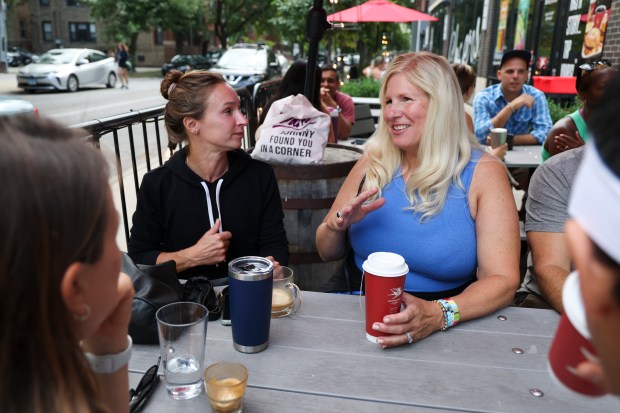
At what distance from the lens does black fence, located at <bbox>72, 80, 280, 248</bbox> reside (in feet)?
8.52

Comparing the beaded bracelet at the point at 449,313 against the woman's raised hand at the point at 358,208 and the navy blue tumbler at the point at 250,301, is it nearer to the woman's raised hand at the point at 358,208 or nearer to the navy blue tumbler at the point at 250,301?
the woman's raised hand at the point at 358,208

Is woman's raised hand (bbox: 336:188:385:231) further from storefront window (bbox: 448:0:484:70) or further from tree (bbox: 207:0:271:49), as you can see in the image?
tree (bbox: 207:0:271:49)

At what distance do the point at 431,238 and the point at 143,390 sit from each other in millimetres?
1199

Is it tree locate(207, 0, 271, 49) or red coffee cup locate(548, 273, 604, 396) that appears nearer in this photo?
red coffee cup locate(548, 273, 604, 396)

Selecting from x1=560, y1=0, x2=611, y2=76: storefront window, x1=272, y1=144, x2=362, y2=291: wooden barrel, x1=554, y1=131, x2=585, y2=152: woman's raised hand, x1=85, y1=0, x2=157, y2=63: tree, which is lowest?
x1=272, y1=144, x2=362, y2=291: wooden barrel

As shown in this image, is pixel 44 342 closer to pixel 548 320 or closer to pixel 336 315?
pixel 336 315

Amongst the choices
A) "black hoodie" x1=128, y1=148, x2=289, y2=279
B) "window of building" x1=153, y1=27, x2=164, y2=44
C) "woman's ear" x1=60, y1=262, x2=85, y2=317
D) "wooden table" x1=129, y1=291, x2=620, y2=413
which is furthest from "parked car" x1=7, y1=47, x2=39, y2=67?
"woman's ear" x1=60, y1=262, x2=85, y2=317

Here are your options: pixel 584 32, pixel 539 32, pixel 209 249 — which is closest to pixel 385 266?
pixel 209 249

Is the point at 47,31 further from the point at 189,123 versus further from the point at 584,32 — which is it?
the point at 189,123

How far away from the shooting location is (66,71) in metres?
18.6

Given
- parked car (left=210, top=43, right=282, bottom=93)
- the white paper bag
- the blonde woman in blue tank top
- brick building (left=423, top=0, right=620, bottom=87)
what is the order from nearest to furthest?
the blonde woman in blue tank top
the white paper bag
brick building (left=423, top=0, right=620, bottom=87)
parked car (left=210, top=43, right=282, bottom=93)

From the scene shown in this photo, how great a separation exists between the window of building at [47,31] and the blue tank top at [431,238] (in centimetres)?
5606

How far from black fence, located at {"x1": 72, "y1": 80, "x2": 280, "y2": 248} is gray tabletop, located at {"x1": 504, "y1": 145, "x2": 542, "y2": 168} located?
2689mm

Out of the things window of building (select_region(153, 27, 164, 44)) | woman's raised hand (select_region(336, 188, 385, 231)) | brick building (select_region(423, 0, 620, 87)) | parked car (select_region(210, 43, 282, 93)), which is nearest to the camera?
→ woman's raised hand (select_region(336, 188, 385, 231))
